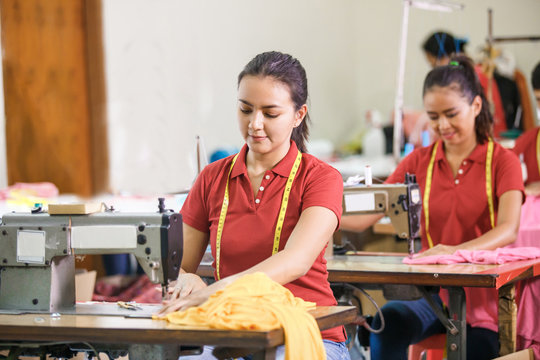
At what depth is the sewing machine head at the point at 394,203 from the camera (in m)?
2.91

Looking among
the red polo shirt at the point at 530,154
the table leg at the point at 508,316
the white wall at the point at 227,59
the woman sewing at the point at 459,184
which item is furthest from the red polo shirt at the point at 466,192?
the white wall at the point at 227,59

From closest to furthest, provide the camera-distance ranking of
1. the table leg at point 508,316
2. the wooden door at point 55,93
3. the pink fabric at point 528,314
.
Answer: the table leg at point 508,316, the pink fabric at point 528,314, the wooden door at point 55,93

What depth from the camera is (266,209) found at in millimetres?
2143

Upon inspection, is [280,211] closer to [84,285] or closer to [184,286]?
[184,286]

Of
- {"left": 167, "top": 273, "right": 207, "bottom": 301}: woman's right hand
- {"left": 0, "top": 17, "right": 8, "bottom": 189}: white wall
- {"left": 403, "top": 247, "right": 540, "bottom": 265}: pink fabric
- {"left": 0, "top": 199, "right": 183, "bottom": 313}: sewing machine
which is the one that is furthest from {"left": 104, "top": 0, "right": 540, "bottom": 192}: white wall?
{"left": 0, "top": 199, "right": 183, "bottom": 313}: sewing machine

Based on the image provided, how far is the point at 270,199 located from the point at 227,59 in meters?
4.39

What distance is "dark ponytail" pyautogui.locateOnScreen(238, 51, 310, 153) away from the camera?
210 centimetres

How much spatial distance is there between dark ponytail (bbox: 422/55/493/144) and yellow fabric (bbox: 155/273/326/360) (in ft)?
5.35

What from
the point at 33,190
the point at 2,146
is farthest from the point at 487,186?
the point at 2,146

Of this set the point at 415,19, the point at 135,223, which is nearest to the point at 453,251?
the point at 135,223

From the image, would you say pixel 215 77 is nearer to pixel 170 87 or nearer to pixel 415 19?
pixel 170 87

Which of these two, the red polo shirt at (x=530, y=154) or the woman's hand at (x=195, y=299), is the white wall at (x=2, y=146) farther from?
the woman's hand at (x=195, y=299)

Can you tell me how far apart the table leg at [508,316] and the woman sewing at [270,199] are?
824 millimetres

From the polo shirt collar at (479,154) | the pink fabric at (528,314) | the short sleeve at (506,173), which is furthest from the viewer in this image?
the polo shirt collar at (479,154)
